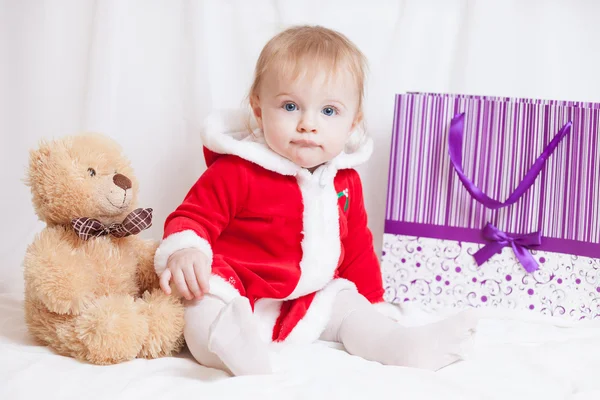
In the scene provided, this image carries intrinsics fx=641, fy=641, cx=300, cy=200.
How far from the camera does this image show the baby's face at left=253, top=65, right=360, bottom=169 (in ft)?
3.85

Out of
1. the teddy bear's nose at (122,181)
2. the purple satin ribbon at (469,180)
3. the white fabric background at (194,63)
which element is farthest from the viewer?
the white fabric background at (194,63)

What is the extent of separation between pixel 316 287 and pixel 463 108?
21.1 inches

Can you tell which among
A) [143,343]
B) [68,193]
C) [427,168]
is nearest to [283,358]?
[143,343]

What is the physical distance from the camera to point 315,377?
93 cm

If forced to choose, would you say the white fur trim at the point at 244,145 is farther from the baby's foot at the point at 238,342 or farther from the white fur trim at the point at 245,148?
the baby's foot at the point at 238,342

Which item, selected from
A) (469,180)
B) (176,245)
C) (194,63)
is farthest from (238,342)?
(194,63)

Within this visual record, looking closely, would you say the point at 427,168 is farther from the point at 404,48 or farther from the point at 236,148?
the point at 236,148

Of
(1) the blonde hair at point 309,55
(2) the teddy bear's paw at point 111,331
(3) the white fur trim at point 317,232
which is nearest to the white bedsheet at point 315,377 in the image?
(2) the teddy bear's paw at point 111,331

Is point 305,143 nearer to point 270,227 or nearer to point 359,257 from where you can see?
point 270,227

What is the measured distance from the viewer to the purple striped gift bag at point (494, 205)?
55.3 inches

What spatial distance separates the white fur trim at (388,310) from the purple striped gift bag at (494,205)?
0.08 meters

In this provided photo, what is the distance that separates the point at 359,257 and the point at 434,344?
39 cm

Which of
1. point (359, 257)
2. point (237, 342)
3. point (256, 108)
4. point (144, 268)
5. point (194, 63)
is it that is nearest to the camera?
point (237, 342)

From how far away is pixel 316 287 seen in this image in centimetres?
125
